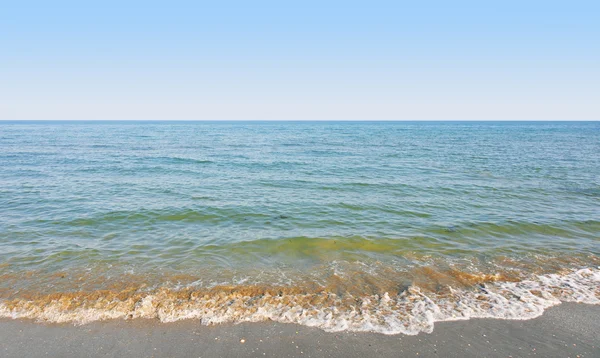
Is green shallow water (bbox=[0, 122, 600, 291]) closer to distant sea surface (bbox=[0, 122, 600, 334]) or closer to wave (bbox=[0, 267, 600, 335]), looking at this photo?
distant sea surface (bbox=[0, 122, 600, 334])

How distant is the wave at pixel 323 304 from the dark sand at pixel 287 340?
0.29 meters

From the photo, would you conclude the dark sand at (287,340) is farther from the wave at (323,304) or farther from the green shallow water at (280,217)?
the green shallow water at (280,217)

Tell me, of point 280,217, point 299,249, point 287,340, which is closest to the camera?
point 287,340

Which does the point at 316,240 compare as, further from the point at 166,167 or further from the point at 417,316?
the point at 166,167

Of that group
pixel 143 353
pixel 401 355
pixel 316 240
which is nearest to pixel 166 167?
pixel 316 240

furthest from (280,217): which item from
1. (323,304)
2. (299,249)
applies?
(323,304)

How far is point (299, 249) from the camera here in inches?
479

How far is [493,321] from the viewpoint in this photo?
766 cm

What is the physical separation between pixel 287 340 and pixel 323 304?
168 cm

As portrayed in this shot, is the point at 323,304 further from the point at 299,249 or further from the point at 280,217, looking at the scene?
the point at 280,217

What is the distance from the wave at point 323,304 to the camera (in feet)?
25.3

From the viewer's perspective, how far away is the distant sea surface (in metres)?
8.27

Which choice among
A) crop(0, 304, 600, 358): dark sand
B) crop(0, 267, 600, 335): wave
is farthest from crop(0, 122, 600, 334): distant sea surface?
crop(0, 304, 600, 358): dark sand

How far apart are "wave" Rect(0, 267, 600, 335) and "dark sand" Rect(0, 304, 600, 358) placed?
0.29 meters
